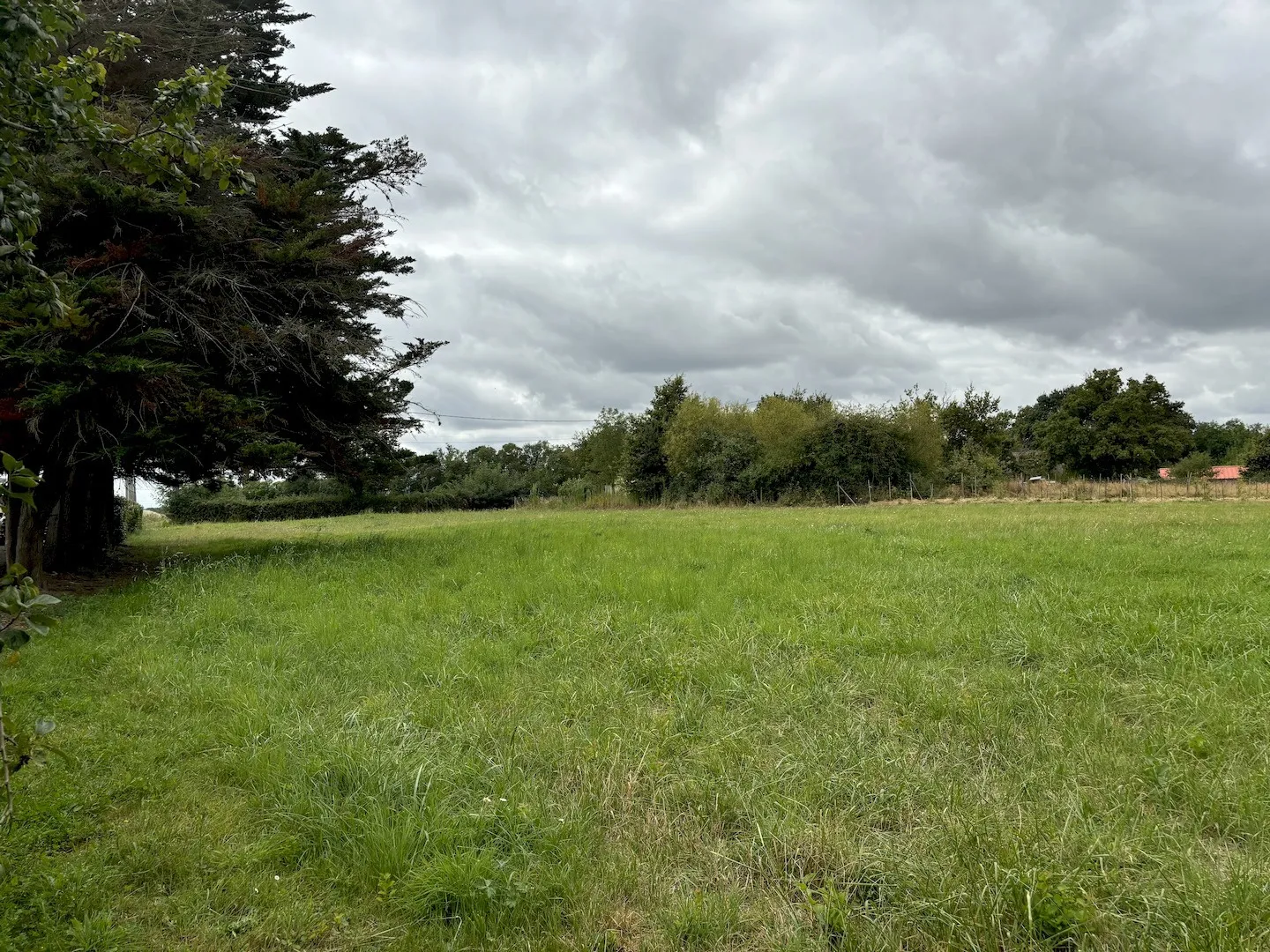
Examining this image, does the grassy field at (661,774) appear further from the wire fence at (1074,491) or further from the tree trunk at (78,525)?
the wire fence at (1074,491)

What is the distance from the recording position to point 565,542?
43.1ft

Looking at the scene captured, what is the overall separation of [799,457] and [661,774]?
31.5m

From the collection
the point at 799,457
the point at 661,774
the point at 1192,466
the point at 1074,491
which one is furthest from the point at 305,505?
the point at 1192,466

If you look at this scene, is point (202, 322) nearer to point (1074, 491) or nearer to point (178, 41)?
point (178, 41)

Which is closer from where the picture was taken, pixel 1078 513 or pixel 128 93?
pixel 128 93

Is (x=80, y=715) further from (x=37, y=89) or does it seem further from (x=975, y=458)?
(x=975, y=458)

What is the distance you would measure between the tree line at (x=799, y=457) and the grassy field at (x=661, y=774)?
19.8 meters

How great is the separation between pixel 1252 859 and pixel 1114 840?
539 mm

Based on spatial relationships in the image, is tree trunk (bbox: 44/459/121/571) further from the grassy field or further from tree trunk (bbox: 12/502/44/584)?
the grassy field

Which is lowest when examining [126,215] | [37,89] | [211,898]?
[211,898]

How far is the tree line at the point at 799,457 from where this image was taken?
3362 centimetres

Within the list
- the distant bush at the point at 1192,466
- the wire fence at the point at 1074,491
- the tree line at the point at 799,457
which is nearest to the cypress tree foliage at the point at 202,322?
the tree line at the point at 799,457

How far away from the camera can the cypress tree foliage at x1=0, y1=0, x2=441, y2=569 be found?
9.46 m

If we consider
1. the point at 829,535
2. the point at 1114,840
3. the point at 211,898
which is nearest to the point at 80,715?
the point at 211,898
